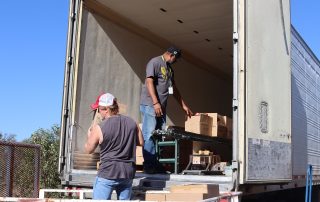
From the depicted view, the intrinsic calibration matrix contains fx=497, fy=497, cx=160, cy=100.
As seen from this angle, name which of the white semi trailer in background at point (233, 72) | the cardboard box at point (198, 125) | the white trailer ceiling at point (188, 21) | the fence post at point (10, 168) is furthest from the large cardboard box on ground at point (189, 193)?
the white trailer ceiling at point (188, 21)

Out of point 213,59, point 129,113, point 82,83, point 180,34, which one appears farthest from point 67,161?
point 213,59

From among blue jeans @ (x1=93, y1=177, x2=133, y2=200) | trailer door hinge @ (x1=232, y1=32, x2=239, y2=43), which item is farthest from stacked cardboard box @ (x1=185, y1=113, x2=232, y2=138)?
blue jeans @ (x1=93, y1=177, x2=133, y2=200)

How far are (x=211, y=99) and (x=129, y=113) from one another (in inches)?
152

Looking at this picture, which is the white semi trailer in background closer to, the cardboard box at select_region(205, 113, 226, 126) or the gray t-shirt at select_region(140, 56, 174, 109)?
the gray t-shirt at select_region(140, 56, 174, 109)

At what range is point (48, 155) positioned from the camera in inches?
505

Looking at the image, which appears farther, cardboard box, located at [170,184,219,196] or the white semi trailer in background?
the white semi trailer in background

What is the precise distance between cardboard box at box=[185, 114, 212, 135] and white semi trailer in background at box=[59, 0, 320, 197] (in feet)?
4.00

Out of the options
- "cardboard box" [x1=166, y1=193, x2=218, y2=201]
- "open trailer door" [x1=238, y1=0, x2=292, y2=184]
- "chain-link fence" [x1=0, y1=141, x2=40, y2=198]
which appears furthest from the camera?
"chain-link fence" [x1=0, y1=141, x2=40, y2=198]

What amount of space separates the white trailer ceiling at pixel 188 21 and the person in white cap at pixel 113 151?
2.92 meters

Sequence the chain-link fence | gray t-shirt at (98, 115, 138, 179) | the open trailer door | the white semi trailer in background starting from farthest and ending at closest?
1. the chain-link fence
2. the white semi trailer in background
3. the open trailer door
4. gray t-shirt at (98, 115, 138, 179)

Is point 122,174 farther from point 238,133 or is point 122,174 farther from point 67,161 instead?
point 67,161

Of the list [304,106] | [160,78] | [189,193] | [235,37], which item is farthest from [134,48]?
[189,193]

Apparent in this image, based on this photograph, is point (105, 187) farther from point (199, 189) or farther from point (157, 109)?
point (157, 109)

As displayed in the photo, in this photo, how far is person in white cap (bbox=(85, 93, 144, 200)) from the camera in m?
5.07
